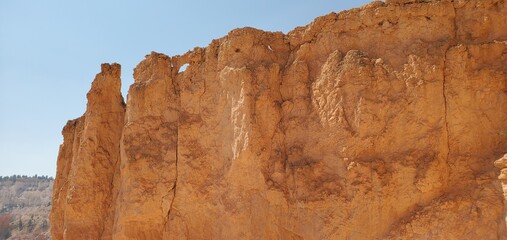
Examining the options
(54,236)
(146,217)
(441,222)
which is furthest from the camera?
(54,236)

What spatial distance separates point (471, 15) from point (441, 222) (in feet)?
11.7

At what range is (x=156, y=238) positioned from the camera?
34.4 ft

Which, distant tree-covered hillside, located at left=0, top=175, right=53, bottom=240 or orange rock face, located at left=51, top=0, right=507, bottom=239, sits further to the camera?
distant tree-covered hillside, located at left=0, top=175, right=53, bottom=240

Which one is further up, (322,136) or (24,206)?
(322,136)

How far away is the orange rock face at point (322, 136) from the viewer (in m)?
7.96

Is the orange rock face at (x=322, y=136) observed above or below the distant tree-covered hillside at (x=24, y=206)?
above

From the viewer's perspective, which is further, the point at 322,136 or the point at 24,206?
the point at 24,206

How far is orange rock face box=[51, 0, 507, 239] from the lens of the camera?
7.96 m

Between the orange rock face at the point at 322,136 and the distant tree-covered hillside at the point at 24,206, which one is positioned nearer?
the orange rock face at the point at 322,136

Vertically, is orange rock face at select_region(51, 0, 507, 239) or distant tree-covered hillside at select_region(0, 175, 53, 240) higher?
orange rock face at select_region(51, 0, 507, 239)

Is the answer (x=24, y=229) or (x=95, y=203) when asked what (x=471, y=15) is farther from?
(x=24, y=229)

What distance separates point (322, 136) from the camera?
9008mm

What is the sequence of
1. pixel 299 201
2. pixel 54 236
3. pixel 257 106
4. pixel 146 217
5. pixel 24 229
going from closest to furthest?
1. pixel 299 201
2. pixel 257 106
3. pixel 146 217
4. pixel 54 236
5. pixel 24 229

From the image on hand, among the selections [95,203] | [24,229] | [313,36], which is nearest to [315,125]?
[313,36]
